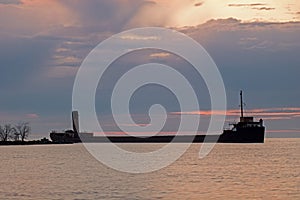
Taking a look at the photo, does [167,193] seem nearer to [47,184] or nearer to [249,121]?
[47,184]

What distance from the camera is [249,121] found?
164625mm

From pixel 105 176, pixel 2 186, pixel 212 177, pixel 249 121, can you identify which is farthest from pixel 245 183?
pixel 249 121

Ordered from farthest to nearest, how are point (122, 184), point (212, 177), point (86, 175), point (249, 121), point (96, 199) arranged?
point (249, 121) → point (86, 175) → point (212, 177) → point (122, 184) → point (96, 199)

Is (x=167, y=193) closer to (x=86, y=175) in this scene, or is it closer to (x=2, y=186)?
(x=2, y=186)

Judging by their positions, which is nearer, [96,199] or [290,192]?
[96,199]

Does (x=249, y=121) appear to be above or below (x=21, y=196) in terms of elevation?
above

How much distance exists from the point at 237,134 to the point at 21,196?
125 m

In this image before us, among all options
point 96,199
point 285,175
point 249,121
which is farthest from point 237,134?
point 96,199

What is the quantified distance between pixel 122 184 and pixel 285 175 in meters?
18.2

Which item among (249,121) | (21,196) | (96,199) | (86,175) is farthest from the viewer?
(249,121)

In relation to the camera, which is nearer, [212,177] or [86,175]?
[212,177]

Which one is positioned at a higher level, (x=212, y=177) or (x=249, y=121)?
(x=249, y=121)

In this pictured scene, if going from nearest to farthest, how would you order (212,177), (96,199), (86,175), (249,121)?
(96,199) → (212,177) → (86,175) → (249,121)

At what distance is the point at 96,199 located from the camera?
43.8 meters
